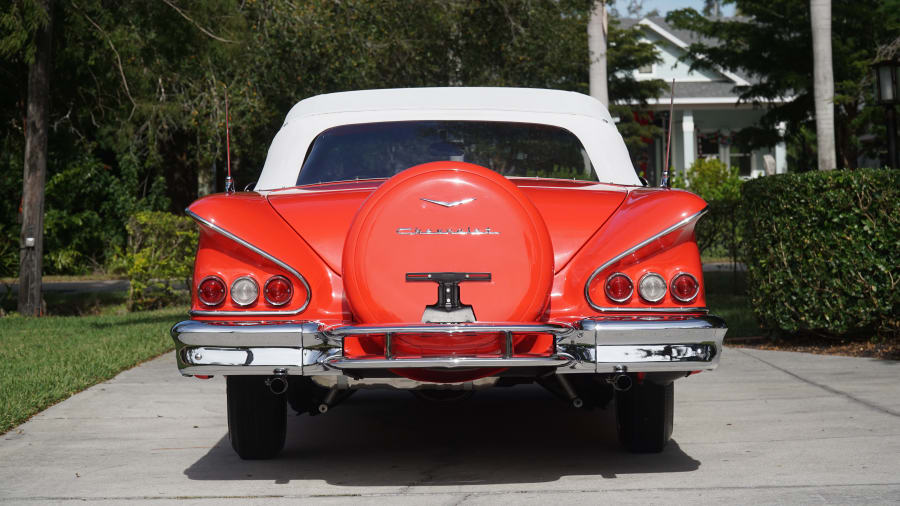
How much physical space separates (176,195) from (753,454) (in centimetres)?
1912

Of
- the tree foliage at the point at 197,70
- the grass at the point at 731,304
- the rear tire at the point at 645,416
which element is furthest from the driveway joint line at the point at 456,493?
the tree foliage at the point at 197,70

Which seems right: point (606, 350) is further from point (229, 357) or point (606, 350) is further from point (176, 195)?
point (176, 195)

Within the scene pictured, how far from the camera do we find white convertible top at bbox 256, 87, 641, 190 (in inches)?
235

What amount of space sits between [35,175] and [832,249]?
9.81m

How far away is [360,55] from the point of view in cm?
1817

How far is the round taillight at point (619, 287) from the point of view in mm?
4465

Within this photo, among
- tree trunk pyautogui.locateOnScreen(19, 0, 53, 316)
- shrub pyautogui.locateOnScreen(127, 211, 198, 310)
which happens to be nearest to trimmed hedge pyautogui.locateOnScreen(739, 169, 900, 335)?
shrub pyautogui.locateOnScreen(127, 211, 198, 310)

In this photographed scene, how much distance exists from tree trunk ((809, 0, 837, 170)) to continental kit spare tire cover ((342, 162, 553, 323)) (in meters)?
11.0

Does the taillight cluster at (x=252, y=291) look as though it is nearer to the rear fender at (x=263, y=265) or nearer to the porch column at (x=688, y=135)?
the rear fender at (x=263, y=265)

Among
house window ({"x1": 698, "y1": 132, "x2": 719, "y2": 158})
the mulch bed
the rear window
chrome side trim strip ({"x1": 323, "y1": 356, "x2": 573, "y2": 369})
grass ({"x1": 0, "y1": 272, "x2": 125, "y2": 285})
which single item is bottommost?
the mulch bed

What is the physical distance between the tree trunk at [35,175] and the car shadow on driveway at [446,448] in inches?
324

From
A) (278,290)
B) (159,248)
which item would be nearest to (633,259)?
(278,290)

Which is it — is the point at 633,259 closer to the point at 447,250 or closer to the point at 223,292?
the point at 447,250

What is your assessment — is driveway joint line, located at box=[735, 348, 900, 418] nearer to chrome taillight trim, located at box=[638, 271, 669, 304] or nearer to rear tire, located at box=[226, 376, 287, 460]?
chrome taillight trim, located at box=[638, 271, 669, 304]
